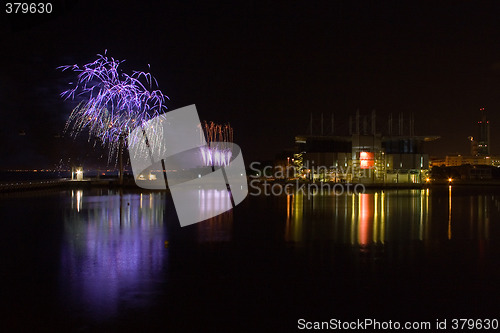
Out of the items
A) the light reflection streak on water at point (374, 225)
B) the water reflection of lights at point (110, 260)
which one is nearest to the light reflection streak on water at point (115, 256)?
the water reflection of lights at point (110, 260)

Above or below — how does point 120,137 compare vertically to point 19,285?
above

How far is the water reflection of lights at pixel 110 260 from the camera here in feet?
21.8

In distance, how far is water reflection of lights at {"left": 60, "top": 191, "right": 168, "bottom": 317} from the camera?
A: 664cm

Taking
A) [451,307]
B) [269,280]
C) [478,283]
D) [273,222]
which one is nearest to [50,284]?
[269,280]

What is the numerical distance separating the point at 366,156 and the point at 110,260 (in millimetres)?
46718

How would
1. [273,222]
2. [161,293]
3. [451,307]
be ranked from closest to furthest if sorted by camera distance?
[451,307] < [161,293] < [273,222]

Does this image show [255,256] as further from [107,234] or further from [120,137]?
[120,137]

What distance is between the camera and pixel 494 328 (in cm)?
564

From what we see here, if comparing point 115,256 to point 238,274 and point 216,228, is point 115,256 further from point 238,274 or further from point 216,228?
point 216,228

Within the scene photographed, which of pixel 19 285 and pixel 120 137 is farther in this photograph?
pixel 120 137

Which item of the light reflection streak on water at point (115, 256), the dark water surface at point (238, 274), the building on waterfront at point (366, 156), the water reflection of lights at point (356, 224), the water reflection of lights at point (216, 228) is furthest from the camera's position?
the building on waterfront at point (366, 156)

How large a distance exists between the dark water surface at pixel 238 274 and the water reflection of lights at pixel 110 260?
0.10ft

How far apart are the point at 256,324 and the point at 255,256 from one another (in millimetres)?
3993

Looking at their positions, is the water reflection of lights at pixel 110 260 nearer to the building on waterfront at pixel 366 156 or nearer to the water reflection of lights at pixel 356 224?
the water reflection of lights at pixel 356 224
